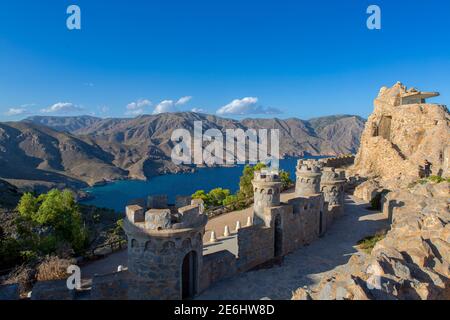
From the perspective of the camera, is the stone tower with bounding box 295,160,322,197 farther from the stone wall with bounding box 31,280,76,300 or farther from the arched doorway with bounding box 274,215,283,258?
the stone wall with bounding box 31,280,76,300

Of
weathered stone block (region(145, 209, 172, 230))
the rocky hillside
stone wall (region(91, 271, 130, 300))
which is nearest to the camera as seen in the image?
weathered stone block (region(145, 209, 172, 230))

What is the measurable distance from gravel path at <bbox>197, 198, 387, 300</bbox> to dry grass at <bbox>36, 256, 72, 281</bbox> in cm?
720

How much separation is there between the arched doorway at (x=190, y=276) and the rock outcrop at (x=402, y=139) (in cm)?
2530

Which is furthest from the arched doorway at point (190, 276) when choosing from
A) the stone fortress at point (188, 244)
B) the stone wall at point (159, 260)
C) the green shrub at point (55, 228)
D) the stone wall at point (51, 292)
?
the green shrub at point (55, 228)

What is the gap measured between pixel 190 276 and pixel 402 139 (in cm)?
3838

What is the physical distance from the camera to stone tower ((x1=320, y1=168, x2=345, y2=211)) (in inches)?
1008

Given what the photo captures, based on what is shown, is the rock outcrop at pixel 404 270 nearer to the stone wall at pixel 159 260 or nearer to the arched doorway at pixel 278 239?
the stone wall at pixel 159 260

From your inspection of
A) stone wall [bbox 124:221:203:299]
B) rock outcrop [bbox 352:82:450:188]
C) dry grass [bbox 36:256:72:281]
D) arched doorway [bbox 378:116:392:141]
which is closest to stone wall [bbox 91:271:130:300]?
stone wall [bbox 124:221:203:299]

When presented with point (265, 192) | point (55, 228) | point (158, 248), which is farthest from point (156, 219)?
point (55, 228)

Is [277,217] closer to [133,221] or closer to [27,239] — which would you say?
[133,221]

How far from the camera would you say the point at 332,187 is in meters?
25.6

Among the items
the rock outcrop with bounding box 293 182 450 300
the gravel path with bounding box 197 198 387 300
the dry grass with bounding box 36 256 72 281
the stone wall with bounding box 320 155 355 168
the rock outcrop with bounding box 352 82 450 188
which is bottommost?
the gravel path with bounding box 197 198 387 300
